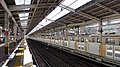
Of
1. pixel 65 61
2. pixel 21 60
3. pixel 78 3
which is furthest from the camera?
pixel 65 61

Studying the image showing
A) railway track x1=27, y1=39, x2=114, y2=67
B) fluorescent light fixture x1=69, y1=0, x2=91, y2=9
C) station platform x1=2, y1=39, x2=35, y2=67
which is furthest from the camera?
fluorescent light fixture x1=69, y1=0, x2=91, y2=9

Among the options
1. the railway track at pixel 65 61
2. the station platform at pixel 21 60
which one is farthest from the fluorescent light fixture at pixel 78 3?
the station platform at pixel 21 60

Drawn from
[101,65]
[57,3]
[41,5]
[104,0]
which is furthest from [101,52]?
[41,5]

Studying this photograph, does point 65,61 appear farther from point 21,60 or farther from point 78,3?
point 78,3

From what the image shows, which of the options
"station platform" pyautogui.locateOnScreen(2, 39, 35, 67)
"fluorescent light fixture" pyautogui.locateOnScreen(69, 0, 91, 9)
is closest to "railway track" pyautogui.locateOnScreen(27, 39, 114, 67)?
"station platform" pyautogui.locateOnScreen(2, 39, 35, 67)

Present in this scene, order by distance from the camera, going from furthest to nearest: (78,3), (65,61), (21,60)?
(65,61), (78,3), (21,60)

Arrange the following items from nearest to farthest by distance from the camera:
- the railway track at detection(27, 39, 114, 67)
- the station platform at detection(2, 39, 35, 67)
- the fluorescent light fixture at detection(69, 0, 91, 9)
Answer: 1. the station platform at detection(2, 39, 35, 67)
2. the railway track at detection(27, 39, 114, 67)
3. the fluorescent light fixture at detection(69, 0, 91, 9)

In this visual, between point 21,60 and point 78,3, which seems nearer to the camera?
point 21,60

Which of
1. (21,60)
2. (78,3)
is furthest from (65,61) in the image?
(78,3)

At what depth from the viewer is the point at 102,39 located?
16.8 m

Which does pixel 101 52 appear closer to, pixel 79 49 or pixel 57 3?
pixel 79 49

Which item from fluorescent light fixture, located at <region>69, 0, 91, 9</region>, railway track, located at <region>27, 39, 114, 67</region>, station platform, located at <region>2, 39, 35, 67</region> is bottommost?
railway track, located at <region>27, 39, 114, 67</region>

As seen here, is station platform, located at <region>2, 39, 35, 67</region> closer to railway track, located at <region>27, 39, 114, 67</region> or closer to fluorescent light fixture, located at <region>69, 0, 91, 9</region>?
railway track, located at <region>27, 39, 114, 67</region>

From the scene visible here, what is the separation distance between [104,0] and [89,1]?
1.71m
